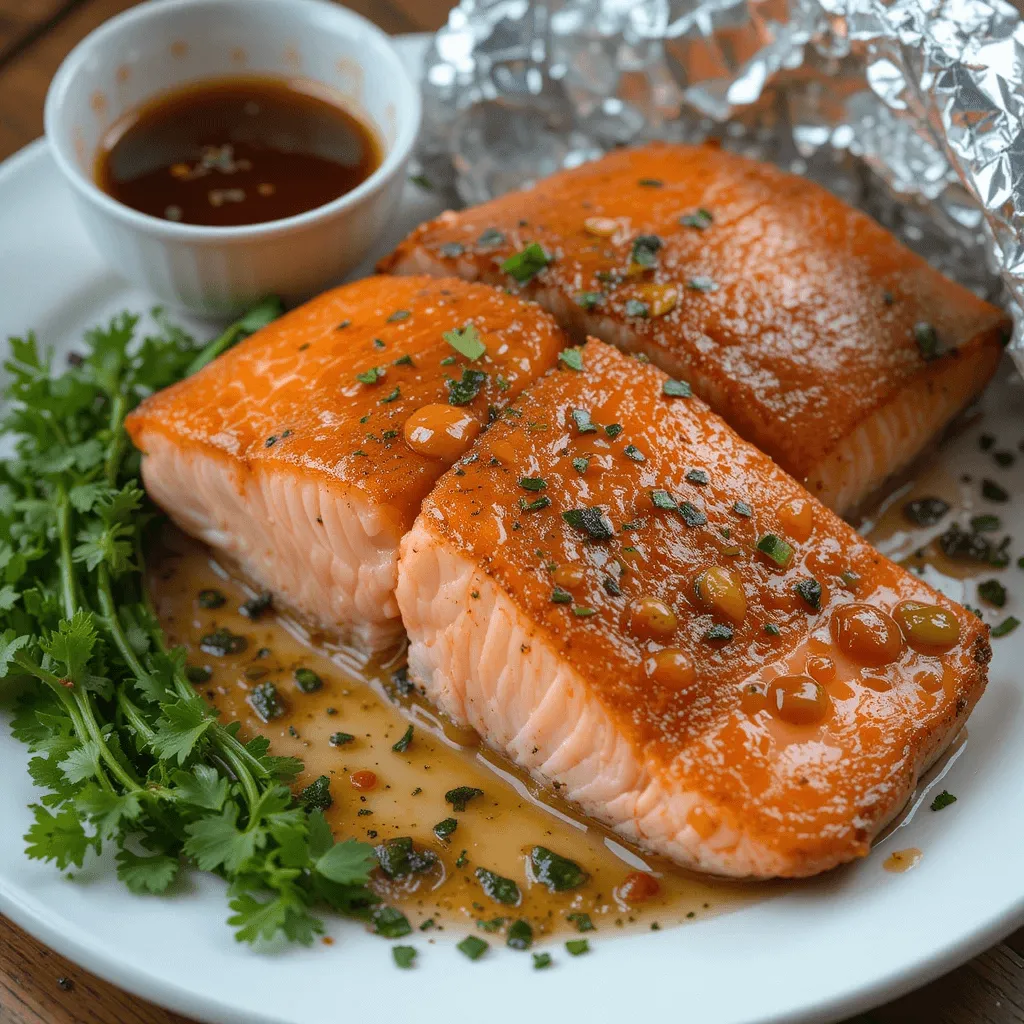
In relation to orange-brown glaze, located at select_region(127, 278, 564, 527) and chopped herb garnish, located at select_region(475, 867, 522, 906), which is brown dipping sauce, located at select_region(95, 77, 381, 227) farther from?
chopped herb garnish, located at select_region(475, 867, 522, 906)

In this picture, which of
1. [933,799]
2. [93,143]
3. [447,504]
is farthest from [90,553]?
[933,799]

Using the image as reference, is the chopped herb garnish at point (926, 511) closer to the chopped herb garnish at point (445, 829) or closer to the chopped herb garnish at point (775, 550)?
the chopped herb garnish at point (775, 550)

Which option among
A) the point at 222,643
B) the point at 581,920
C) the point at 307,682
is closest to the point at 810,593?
the point at 581,920

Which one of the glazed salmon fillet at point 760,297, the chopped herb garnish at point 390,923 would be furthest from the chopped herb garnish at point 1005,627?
the chopped herb garnish at point 390,923

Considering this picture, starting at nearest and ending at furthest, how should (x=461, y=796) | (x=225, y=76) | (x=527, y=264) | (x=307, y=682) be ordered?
1. (x=461, y=796)
2. (x=307, y=682)
3. (x=527, y=264)
4. (x=225, y=76)

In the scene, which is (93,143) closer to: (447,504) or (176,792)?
→ (447,504)

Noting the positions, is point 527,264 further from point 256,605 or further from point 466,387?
point 256,605

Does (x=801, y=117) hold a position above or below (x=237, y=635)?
above
